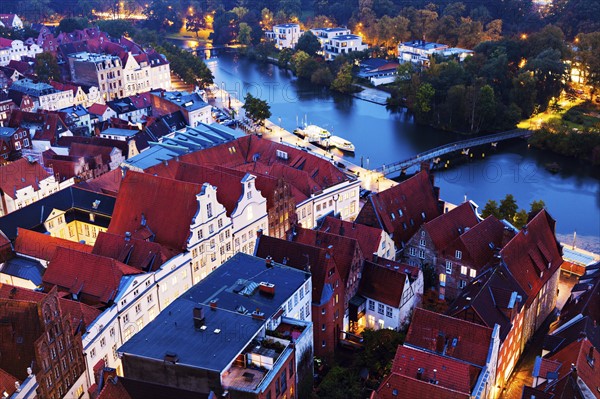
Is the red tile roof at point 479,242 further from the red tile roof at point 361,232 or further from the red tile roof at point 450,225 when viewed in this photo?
the red tile roof at point 361,232

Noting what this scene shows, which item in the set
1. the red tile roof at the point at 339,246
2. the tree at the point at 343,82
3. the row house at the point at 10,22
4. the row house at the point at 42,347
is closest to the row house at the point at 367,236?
the red tile roof at the point at 339,246

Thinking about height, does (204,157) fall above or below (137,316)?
above

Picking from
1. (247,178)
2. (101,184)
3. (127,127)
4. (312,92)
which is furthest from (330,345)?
(312,92)

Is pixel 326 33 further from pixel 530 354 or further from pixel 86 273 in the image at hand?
pixel 86 273

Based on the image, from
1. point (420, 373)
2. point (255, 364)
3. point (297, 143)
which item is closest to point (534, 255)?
point (420, 373)

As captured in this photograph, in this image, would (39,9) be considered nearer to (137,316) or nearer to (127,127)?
(127,127)

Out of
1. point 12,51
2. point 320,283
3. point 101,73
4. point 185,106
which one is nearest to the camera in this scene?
point 320,283
